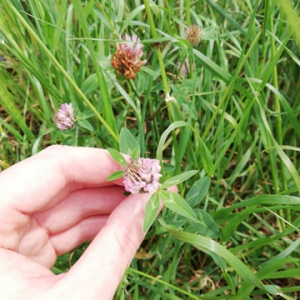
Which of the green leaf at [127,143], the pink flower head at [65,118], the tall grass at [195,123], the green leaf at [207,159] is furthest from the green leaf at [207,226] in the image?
A: the pink flower head at [65,118]

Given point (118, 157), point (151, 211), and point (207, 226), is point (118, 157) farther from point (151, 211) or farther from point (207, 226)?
point (207, 226)

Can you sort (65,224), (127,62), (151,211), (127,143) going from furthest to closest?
(65,224), (127,62), (127,143), (151,211)

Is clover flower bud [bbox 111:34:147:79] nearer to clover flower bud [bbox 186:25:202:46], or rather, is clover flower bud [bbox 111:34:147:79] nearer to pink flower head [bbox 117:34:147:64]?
pink flower head [bbox 117:34:147:64]

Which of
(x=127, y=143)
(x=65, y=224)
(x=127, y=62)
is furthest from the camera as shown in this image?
(x=65, y=224)

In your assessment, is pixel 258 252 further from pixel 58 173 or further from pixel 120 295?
pixel 58 173

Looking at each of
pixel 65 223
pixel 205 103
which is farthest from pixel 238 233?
pixel 65 223

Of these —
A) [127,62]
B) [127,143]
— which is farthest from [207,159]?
[127,62]
